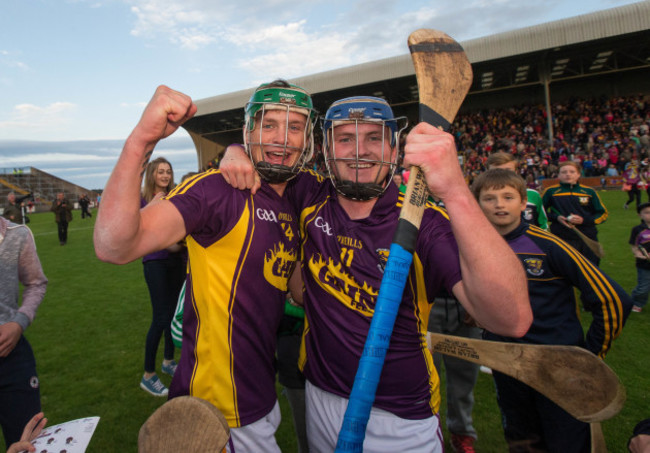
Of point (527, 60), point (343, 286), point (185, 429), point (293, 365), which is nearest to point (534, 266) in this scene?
point (343, 286)

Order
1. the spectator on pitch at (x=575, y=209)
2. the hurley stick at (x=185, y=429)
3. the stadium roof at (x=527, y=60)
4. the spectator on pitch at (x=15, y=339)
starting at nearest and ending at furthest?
1. the hurley stick at (x=185, y=429)
2. the spectator on pitch at (x=15, y=339)
3. the spectator on pitch at (x=575, y=209)
4. the stadium roof at (x=527, y=60)

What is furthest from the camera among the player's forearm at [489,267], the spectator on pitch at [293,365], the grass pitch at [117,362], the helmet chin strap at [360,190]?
the grass pitch at [117,362]

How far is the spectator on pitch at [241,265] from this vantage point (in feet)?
5.54

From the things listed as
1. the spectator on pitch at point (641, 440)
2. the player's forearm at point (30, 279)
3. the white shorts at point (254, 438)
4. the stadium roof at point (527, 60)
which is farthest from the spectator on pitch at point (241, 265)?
the stadium roof at point (527, 60)

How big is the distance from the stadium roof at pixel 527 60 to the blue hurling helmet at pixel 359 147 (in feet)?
68.6

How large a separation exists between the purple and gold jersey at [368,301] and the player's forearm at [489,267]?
0.90 ft

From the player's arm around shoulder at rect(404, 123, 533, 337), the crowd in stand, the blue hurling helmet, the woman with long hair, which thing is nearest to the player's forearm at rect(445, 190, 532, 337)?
the player's arm around shoulder at rect(404, 123, 533, 337)

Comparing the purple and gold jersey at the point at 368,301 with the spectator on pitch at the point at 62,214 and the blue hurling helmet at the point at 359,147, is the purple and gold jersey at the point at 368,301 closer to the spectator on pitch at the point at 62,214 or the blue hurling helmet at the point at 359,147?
the blue hurling helmet at the point at 359,147

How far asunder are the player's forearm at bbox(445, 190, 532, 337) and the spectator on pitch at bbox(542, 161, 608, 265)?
17.6 feet

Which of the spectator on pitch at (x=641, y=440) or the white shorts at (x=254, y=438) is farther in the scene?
the white shorts at (x=254, y=438)

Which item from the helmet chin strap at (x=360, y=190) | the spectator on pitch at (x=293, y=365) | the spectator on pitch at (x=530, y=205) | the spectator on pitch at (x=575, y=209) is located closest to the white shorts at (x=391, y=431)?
the spectator on pitch at (x=293, y=365)

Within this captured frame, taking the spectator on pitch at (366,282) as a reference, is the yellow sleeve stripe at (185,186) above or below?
above

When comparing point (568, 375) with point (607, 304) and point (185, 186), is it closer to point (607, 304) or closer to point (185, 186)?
point (607, 304)

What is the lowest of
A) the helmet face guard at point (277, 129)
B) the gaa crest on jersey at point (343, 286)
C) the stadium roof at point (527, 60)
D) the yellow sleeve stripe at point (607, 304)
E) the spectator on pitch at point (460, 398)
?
the spectator on pitch at point (460, 398)
